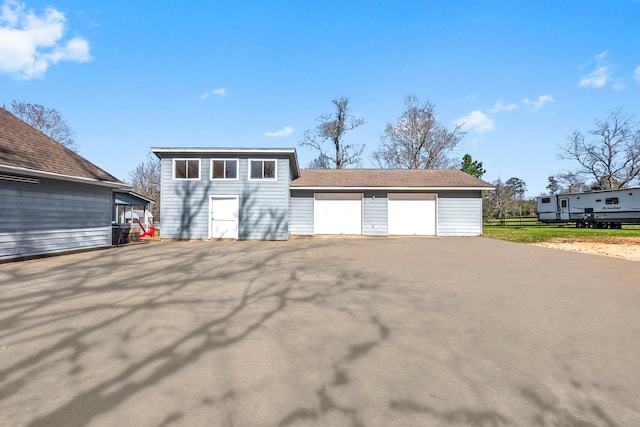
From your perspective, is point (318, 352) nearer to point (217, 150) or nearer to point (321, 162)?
point (217, 150)

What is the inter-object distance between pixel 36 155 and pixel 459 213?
17.7m

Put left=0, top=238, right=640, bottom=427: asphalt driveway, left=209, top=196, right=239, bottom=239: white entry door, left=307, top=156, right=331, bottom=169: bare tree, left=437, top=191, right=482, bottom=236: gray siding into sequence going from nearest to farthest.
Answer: left=0, top=238, right=640, bottom=427: asphalt driveway, left=209, top=196, right=239, bottom=239: white entry door, left=437, top=191, right=482, bottom=236: gray siding, left=307, top=156, right=331, bottom=169: bare tree

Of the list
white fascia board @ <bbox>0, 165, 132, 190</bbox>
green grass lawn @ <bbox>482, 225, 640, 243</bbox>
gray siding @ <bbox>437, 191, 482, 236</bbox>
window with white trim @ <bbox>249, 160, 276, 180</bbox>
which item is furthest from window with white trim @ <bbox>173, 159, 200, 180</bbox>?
green grass lawn @ <bbox>482, 225, 640, 243</bbox>

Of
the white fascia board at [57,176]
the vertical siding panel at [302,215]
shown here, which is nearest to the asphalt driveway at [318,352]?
the white fascia board at [57,176]

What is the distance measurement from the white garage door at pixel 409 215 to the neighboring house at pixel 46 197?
12429 millimetres

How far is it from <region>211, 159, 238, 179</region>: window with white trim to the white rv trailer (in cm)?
2496

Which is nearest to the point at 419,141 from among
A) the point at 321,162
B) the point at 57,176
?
the point at 321,162

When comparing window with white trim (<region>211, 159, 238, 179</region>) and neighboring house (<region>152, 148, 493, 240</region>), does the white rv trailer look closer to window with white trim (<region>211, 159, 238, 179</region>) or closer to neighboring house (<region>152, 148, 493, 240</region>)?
neighboring house (<region>152, 148, 493, 240</region>)

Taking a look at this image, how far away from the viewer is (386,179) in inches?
705

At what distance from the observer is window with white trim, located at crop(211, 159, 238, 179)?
1537 centimetres

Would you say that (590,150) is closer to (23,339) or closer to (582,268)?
(582,268)

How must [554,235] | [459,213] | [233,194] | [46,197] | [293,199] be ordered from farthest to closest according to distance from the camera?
[293,199], [459,213], [554,235], [233,194], [46,197]

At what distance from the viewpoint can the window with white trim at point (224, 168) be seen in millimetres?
15367

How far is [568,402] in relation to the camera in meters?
2.20
